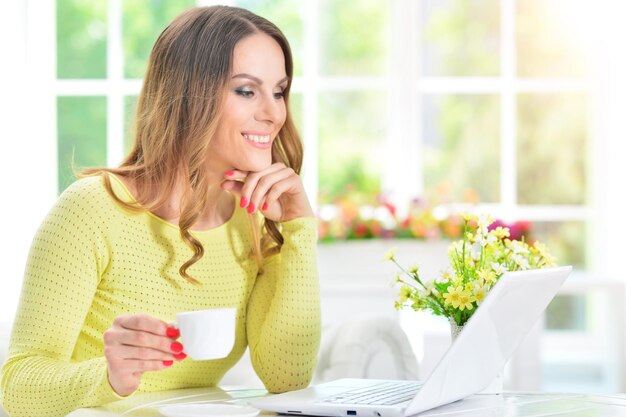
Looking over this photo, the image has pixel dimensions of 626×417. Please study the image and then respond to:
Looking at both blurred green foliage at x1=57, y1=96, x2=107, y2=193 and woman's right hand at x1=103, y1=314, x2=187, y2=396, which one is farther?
blurred green foliage at x1=57, y1=96, x2=107, y2=193

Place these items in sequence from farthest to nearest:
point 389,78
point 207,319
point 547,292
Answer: point 389,78
point 547,292
point 207,319

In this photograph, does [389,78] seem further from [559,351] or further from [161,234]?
[161,234]

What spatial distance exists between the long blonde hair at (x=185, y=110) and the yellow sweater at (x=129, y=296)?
5 cm

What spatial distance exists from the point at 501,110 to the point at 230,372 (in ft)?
8.69

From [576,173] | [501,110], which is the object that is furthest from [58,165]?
[576,173]

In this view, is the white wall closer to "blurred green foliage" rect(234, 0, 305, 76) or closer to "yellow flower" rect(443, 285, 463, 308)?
"blurred green foliage" rect(234, 0, 305, 76)

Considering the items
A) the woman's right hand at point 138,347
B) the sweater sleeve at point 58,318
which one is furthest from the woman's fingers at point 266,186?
the woman's right hand at point 138,347

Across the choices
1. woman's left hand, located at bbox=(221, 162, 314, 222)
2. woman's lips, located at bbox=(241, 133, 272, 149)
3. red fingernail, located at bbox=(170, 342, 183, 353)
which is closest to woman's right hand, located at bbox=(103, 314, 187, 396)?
red fingernail, located at bbox=(170, 342, 183, 353)

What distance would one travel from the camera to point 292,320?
6.56ft

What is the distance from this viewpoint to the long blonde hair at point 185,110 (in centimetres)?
196

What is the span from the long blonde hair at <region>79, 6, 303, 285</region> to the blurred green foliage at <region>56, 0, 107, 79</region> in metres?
2.75

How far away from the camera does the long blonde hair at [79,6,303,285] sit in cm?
196

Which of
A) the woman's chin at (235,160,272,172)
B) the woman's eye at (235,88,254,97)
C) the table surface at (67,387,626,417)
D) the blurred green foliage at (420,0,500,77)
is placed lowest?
the table surface at (67,387,626,417)

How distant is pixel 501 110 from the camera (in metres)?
4.65
